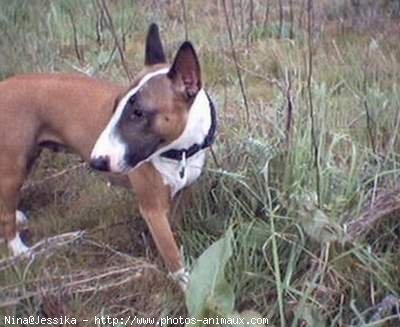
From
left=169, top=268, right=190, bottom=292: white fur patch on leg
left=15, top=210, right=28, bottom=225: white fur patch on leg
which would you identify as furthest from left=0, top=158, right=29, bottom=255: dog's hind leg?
left=169, top=268, right=190, bottom=292: white fur patch on leg

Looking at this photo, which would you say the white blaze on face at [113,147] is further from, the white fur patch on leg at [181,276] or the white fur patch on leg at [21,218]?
the white fur patch on leg at [21,218]

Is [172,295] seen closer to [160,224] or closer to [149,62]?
[160,224]

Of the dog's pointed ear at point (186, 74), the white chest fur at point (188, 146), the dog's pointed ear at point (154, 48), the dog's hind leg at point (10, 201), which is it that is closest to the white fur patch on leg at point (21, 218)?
the dog's hind leg at point (10, 201)

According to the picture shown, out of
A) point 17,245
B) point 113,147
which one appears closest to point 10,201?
point 17,245

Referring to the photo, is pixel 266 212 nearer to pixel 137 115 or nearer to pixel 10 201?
pixel 137 115

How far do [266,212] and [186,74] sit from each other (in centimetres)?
61

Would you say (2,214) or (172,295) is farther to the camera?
(2,214)

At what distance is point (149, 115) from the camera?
3.52 m

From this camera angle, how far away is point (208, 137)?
12.2 ft

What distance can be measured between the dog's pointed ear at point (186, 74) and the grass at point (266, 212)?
425 millimetres

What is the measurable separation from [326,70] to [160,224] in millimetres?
2006

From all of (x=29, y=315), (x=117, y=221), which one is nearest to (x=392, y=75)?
(x=117, y=221)

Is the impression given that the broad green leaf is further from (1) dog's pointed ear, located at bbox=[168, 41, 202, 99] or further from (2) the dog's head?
(1) dog's pointed ear, located at bbox=[168, 41, 202, 99]

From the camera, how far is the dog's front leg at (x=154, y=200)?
12.0ft
